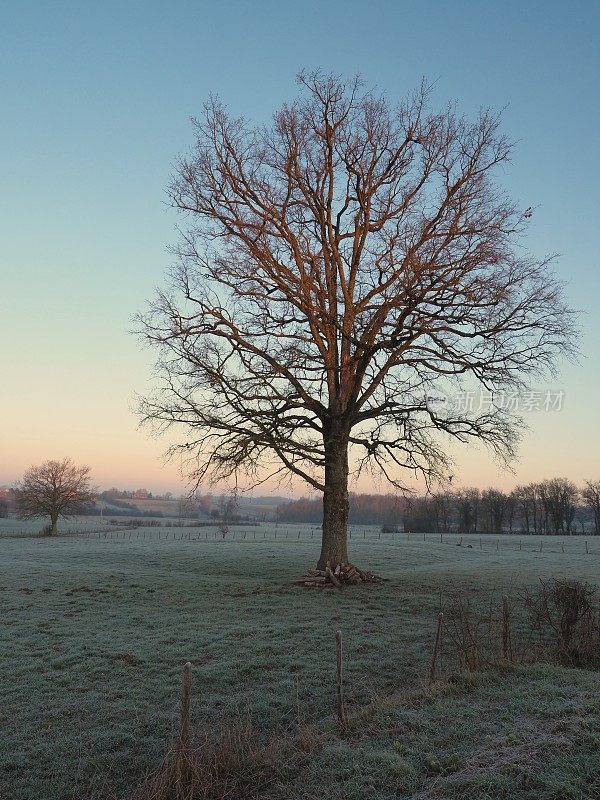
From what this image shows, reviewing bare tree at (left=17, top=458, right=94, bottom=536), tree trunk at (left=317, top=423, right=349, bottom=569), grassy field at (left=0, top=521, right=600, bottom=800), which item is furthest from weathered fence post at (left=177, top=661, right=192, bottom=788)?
bare tree at (left=17, top=458, right=94, bottom=536)

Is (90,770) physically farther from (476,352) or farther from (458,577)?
(458,577)

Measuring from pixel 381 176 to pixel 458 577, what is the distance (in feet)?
53.1

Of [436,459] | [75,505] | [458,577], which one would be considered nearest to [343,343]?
[436,459]

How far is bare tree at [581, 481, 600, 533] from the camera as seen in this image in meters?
114

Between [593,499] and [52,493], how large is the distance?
100122 millimetres

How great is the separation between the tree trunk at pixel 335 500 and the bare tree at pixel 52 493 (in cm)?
5713

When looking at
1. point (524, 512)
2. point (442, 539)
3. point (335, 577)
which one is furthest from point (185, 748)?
point (524, 512)

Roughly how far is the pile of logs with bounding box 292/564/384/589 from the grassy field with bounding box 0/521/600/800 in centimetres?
76

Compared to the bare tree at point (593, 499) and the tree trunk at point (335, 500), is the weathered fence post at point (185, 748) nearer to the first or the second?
the tree trunk at point (335, 500)

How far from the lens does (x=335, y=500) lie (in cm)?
2134

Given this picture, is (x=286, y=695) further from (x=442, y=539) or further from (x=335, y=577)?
(x=442, y=539)

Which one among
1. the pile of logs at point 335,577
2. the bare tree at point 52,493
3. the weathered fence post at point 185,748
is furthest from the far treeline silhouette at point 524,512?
the weathered fence post at point 185,748

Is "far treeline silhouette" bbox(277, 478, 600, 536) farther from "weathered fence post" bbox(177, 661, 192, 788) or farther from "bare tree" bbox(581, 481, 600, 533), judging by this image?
"weathered fence post" bbox(177, 661, 192, 788)

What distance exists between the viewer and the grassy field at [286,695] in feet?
20.5
